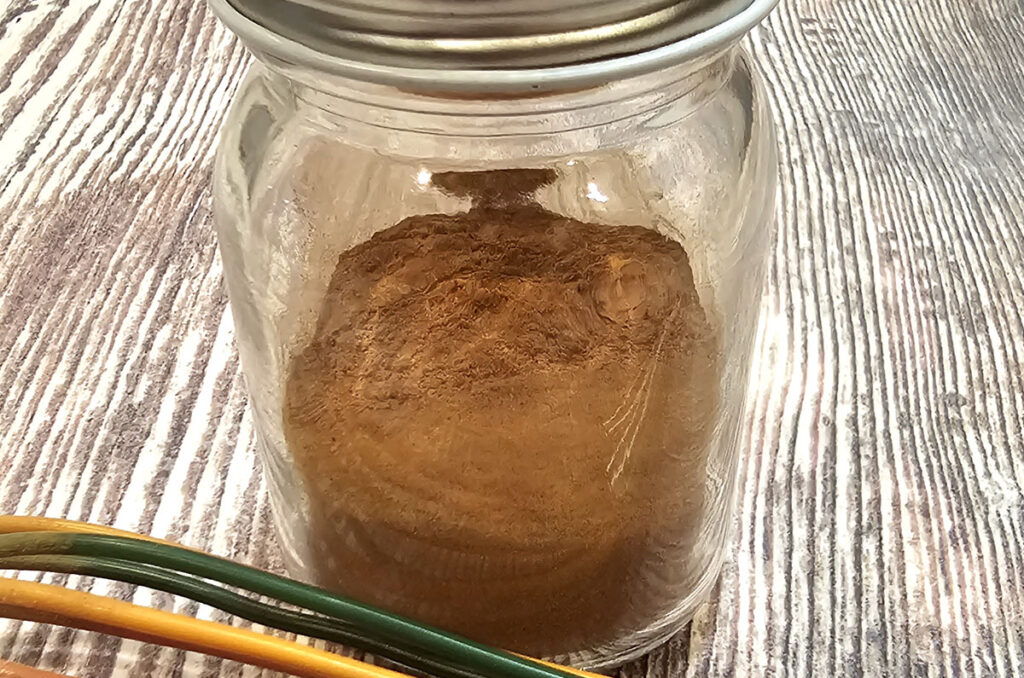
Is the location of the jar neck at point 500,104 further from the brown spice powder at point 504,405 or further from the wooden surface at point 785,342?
the wooden surface at point 785,342

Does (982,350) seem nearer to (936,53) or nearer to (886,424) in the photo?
(886,424)

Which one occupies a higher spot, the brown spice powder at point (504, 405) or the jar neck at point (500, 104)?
the jar neck at point (500, 104)

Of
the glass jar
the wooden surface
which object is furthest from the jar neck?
the wooden surface

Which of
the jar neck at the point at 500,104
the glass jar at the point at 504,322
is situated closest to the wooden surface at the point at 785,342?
the glass jar at the point at 504,322

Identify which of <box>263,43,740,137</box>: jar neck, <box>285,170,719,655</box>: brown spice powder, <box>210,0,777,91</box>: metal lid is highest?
<box>263,43,740,137</box>: jar neck

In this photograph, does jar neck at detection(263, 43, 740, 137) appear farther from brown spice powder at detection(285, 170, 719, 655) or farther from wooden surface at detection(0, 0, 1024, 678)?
wooden surface at detection(0, 0, 1024, 678)

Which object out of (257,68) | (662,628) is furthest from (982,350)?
(257,68)

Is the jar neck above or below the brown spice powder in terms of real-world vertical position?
above

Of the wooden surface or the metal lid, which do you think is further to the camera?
the wooden surface
